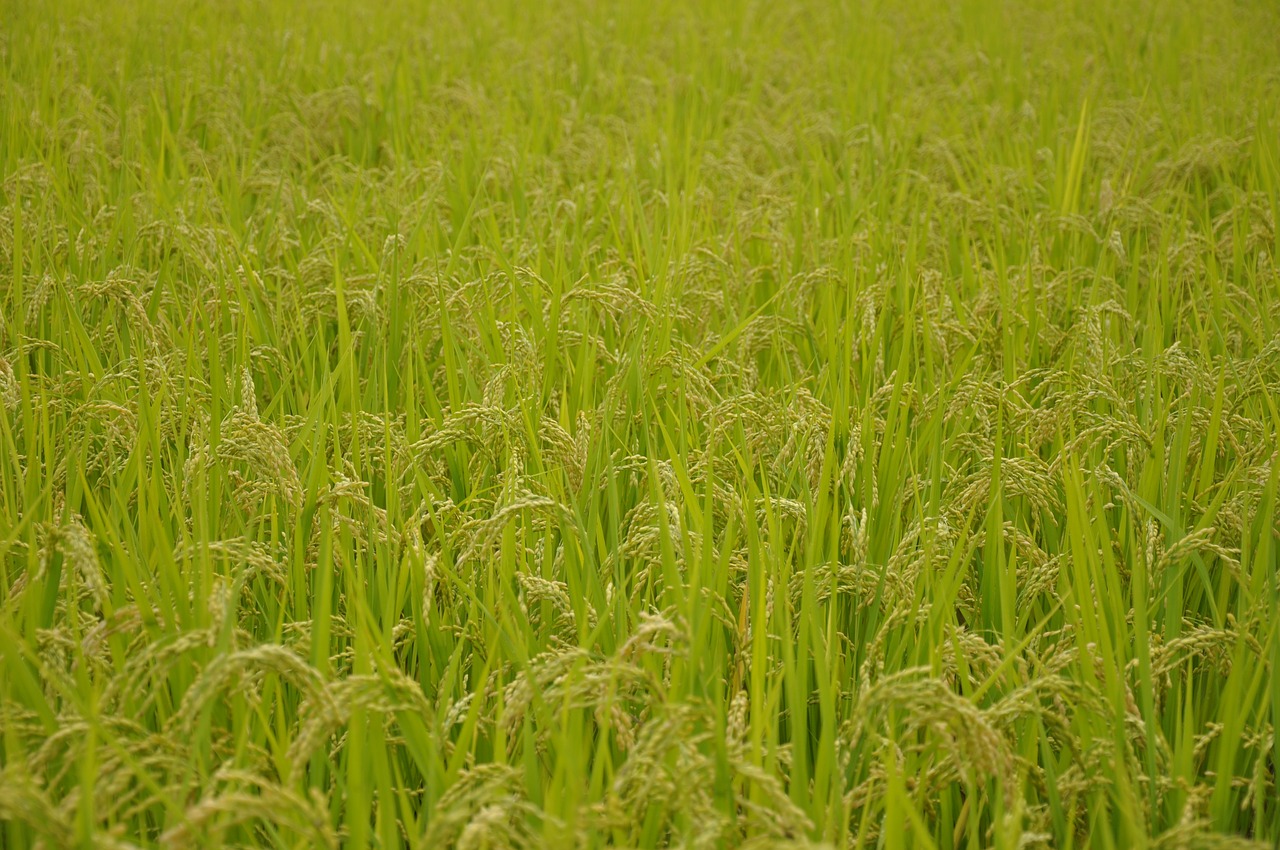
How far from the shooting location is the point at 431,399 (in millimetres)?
2516

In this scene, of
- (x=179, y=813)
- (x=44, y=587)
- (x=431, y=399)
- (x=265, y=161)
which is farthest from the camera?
(x=265, y=161)

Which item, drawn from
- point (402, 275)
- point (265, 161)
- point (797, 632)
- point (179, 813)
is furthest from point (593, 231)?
point (179, 813)

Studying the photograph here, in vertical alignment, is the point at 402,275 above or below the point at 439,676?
above

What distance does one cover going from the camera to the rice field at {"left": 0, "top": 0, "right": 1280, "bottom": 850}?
138 cm

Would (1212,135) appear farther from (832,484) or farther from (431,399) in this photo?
(431,399)

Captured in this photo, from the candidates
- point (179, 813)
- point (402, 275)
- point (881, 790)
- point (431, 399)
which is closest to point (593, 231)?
point (402, 275)

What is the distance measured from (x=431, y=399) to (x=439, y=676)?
0.92 metres

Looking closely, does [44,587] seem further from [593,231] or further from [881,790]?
[593,231]

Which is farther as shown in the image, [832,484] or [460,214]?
[460,214]

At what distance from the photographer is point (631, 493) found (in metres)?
2.29

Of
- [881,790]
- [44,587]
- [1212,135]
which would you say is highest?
[1212,135]

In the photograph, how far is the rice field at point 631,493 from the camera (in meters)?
1.38

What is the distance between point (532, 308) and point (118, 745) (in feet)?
5.82

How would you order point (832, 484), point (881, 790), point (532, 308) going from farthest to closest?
point (532, 308), point (832, 484), point (881, 790)
